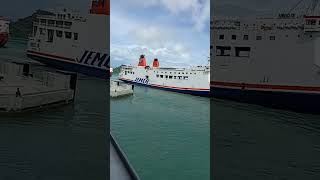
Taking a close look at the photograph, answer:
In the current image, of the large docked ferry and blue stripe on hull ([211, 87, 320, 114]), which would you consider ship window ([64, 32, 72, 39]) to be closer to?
the large docked ferry

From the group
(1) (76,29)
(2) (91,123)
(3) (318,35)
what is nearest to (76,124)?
(2) (91,123)

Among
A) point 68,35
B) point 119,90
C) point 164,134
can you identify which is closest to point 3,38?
point 68,35

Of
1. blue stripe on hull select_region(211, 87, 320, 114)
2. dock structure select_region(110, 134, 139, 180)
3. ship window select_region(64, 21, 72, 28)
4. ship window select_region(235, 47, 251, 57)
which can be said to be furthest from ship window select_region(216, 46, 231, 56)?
dock structure select_region(110, 134, 139, 180)

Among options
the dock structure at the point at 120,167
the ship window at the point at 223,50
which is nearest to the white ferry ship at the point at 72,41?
the ship window at the point at 223,50

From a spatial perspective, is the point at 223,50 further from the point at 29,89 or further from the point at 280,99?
the point at 29,89

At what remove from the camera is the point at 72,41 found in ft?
90.0

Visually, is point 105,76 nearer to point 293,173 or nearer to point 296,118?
point 296,118

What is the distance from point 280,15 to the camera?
957 inches

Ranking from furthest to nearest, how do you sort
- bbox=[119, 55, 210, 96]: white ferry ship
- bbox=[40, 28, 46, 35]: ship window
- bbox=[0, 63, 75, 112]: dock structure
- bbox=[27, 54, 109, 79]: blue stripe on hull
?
1. bbox=[119, 55, 210, 96]: white ferry ship
2. bbox=[40, 28, 46, 35]: ship window
3. bbox=[27, 54, 109, 79]: blue stripe on hull
4. bbox=[0, 63, 75, 112]: dock structure

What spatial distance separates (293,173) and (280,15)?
58.7ft

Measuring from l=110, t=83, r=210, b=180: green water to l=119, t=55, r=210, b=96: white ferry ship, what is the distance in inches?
41.0

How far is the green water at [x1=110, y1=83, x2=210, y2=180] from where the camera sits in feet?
33.5

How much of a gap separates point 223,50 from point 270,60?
4.07m

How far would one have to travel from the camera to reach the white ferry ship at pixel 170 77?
33031 millimetres
